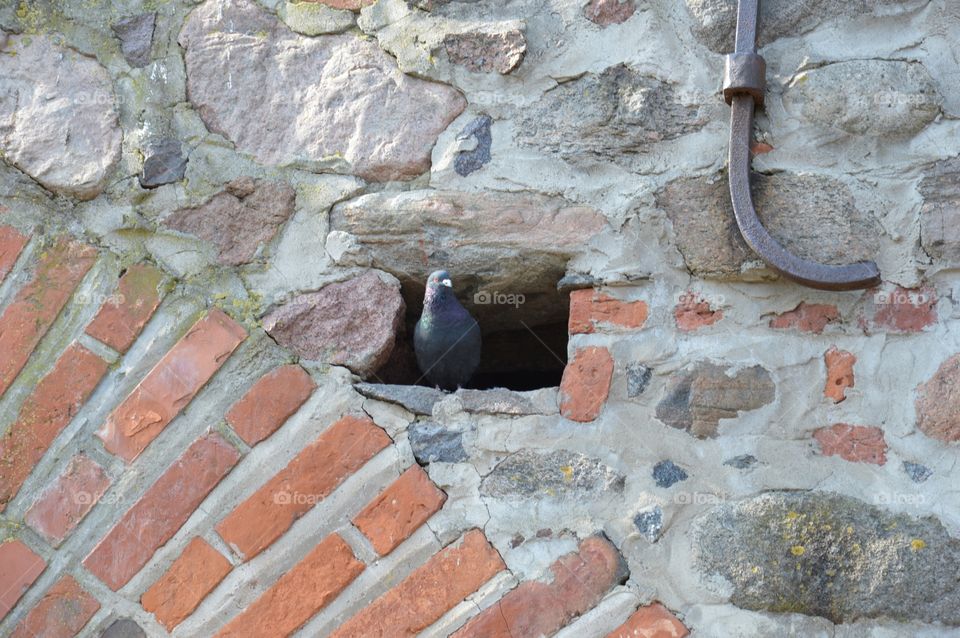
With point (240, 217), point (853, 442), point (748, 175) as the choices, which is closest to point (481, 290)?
point (240, 217)

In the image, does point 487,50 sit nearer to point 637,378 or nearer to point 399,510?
point 637,378

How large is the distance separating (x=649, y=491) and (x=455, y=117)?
0.91 metres

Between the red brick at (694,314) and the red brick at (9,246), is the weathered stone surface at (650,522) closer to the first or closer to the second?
the red brick at (694,314)

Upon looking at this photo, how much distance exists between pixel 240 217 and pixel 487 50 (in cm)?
65

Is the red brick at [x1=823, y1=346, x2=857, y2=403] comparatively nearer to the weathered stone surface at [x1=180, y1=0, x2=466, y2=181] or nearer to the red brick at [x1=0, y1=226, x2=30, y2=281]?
the weathered stone surface at [x1=180, y1=0, x2=466, y2=181]

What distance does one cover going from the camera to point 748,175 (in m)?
2.11

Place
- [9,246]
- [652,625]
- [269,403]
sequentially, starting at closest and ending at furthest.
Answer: [652,625] → [269,403] → [9,246]

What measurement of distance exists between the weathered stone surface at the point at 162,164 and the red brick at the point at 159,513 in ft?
2.03

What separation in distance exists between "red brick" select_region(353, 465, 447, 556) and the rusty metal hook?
2.64 feet

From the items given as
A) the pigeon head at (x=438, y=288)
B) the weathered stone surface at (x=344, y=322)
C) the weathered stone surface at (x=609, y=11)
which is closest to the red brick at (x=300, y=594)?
the weathered stone surface at (x=344, y=322)

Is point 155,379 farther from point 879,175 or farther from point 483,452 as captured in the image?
point 879,175

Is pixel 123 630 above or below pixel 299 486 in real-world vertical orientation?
below

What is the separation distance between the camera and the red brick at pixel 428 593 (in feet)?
6.59

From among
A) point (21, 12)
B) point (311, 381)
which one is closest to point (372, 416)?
point (311, 381)
